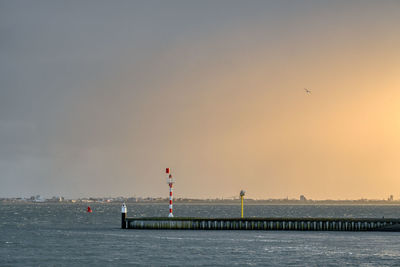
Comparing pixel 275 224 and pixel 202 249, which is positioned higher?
pixel 275 224

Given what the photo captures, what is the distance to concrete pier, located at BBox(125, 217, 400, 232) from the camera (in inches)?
3445

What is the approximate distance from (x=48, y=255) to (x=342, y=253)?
26.1 m

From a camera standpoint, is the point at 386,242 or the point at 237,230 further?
the point at 237,230

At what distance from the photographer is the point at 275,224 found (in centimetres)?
9044

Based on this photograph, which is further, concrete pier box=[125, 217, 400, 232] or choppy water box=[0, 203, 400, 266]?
concrete pier box=[125, 217, 400, 232]

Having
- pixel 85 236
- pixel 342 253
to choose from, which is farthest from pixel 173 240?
pixel 342 253

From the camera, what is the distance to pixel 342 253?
217 ft

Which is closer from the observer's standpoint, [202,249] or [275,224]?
[202,249]

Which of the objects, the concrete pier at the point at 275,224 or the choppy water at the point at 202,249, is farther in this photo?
the concrete pier at the point at 275,224

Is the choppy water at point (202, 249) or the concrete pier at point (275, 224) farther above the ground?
the concrete pier at point (275, 224)

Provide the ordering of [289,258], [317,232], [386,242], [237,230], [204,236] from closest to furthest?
[289,258] → [386,242] → [204,236] → [317,232] → [237,230]

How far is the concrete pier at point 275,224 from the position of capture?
287ft

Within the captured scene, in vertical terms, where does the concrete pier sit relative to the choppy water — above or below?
above

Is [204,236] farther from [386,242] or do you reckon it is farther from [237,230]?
[386,242]
